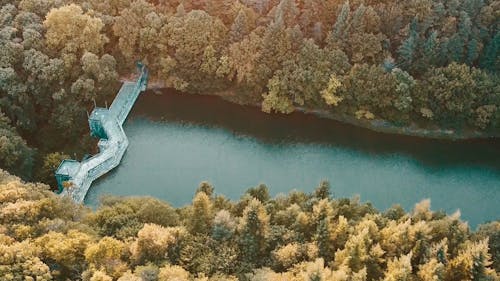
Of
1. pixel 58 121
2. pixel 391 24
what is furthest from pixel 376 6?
pixel 58 121

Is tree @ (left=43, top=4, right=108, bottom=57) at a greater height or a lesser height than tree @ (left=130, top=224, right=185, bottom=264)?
greater

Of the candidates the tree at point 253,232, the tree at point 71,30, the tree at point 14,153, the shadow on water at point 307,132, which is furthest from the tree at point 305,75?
the tree at point 14,153

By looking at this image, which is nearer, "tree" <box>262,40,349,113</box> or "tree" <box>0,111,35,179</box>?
"tree" <box>0,111,35,179</box>

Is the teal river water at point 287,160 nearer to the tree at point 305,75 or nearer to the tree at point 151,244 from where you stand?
the tree at point 305,75

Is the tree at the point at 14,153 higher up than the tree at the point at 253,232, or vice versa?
the tree at the point at 253,232

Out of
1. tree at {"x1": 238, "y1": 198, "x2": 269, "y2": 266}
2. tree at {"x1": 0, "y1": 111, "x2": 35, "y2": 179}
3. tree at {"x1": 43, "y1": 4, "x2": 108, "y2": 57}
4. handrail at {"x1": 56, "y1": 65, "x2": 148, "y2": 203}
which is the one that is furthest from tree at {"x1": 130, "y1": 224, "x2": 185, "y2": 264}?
tree at {"x1": 43, "y1": 4, "x2": 108, "y2": 57}

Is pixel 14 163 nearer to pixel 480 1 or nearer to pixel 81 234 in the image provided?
pixel 81 234

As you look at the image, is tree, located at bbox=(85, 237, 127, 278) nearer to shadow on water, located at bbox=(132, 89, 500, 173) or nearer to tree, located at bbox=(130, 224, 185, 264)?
tree, located at bbox=(130, 224, 185, 264)
